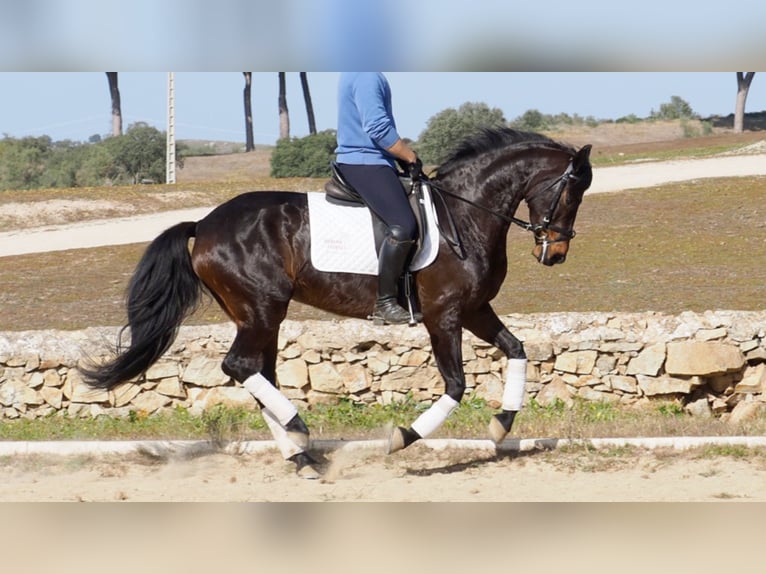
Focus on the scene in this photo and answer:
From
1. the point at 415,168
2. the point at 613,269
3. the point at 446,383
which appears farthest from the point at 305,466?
the point at 613,269

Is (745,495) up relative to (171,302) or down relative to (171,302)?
down

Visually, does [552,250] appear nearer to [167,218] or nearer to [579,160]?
[579,160]

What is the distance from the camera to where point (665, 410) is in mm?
11117

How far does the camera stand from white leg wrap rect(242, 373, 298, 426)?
789cm

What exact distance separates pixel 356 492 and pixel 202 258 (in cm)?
209

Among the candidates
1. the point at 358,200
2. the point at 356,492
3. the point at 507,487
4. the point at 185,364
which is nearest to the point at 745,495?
the point at 507,487

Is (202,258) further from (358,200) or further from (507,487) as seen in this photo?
(507,487)

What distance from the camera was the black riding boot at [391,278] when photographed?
7.78 meters

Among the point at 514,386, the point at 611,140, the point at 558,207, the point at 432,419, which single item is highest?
the point at 611,140

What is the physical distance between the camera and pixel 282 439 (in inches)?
318

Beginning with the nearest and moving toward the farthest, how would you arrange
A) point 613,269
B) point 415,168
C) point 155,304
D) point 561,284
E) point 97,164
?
point 415,168
point 155,304
point 561,284
point 613,269
point 97,164

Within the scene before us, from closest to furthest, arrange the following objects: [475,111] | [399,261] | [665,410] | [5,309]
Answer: [399,261]
[665,410]
[5,309]
[475,111]

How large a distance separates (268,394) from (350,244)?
124cm

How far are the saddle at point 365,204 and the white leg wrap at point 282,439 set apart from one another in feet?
4.91
